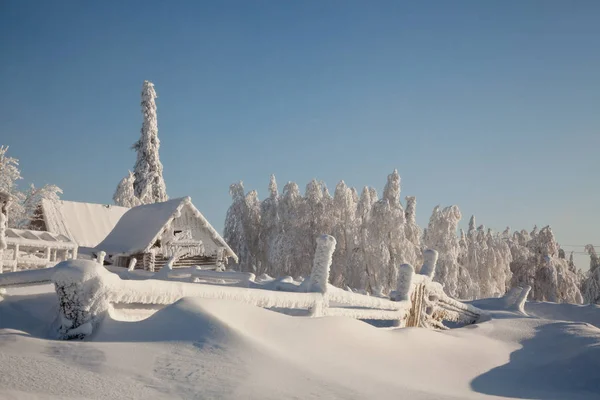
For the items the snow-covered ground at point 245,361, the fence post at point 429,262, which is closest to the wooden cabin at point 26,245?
the snow-covered ground at point 245,361

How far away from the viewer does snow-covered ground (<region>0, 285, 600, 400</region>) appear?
385 centimetres

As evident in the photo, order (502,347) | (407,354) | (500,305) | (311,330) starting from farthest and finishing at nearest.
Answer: (500,305) → (502,347) → (407,354) → (311,330)

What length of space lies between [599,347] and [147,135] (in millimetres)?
37843

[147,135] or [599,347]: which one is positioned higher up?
[147,135]

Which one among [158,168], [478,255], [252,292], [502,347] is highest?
[158,168]

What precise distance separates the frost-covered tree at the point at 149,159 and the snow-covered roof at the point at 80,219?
11996mm

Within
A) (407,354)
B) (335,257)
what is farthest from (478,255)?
(407,354)

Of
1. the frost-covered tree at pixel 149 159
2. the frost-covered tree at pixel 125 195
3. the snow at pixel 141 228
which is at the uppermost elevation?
the frost-covered tree at pixel 149 159

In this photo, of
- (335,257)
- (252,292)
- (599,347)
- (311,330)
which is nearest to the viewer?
(311,330)

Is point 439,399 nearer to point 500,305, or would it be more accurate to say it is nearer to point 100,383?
point 100,383

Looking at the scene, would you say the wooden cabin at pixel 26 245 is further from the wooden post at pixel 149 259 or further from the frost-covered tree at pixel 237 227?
the frost-covered tree at pixel 237 227

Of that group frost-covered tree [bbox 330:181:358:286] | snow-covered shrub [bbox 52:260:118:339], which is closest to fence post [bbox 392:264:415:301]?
snow-covered shrub [bbox 52:260:118:339]

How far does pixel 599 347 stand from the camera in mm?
9047

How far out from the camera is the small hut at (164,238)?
19.7 meters
